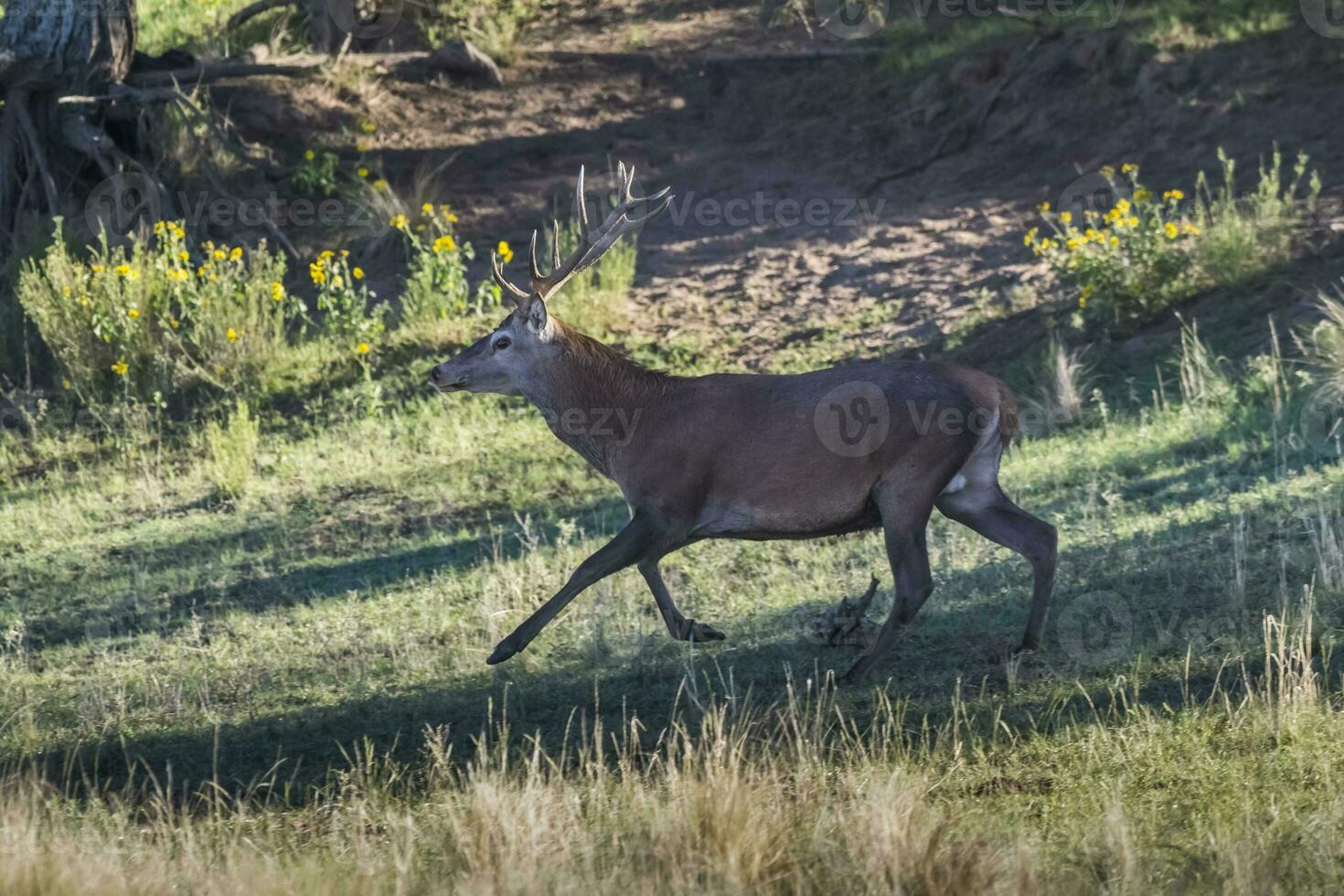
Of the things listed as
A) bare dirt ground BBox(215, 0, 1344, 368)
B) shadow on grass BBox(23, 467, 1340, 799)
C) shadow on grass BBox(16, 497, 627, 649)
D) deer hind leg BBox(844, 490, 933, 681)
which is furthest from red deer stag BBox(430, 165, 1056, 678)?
bare dirt ground BBox(215, 0, 1344, 368)

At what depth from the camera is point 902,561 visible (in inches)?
291

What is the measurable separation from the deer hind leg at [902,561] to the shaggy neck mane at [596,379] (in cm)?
128

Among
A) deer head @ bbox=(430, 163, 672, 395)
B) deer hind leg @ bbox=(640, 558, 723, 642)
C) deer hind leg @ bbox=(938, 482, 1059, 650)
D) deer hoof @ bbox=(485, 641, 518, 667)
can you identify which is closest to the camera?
deer hoof @ bbox=(485, 641, 518, 667)

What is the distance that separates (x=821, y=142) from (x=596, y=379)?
9367mm

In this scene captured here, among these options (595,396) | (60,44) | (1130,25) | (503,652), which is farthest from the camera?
(1130,25)

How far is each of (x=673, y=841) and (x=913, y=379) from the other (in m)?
2.80

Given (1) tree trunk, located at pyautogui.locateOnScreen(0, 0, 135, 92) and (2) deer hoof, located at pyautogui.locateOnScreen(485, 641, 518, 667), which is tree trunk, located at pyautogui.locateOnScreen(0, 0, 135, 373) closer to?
(1) tree trunk, located at pyautogui.locateOnScreen(0, 0, 135, 92)

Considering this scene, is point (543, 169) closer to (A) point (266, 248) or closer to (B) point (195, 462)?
(A) point (266, 248)

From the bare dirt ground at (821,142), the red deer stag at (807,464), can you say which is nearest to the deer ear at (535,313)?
the red deer stag at (807,464)

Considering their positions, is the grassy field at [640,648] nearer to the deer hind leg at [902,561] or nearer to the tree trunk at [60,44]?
the deer hind leg at [902,561]

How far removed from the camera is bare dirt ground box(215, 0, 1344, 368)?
1417cm

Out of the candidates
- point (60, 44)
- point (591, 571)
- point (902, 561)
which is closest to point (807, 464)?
point (902, 561)

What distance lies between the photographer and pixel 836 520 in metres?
7.47

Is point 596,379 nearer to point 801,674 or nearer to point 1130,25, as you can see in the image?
point 801,674
